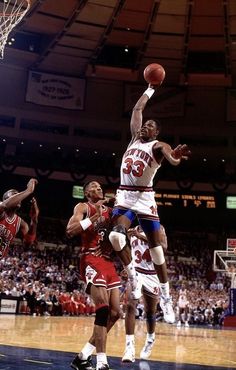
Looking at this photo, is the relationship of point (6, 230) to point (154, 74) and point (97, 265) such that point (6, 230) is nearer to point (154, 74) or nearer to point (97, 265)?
point (97, 265)

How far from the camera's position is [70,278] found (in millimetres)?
25172

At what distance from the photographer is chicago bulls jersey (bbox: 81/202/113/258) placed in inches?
228

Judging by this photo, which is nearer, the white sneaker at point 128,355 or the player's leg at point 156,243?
the white sneaker at point 128,355

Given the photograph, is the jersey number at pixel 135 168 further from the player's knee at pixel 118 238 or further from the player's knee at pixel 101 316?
the player's knee at pixel 101 316

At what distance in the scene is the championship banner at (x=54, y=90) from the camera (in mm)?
33344

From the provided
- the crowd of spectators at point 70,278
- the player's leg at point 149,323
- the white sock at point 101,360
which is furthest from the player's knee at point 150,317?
the crowd of spectators at point 70,278

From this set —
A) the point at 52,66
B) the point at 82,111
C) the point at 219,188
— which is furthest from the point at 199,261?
the point at 52,66

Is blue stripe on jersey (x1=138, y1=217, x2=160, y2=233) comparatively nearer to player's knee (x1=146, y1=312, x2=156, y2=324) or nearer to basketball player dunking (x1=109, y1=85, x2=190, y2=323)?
basketball player dunking (x1=109, y1=85, x2=190, y2=323)

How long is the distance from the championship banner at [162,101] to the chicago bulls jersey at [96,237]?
28.8 metres

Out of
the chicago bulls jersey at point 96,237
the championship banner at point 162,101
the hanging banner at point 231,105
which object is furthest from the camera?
the championship banner at point 162,101

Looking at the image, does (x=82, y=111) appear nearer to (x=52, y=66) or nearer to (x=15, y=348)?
(x=52, y=66)

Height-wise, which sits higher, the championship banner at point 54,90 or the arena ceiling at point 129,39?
the arena ceiling at point 129,39

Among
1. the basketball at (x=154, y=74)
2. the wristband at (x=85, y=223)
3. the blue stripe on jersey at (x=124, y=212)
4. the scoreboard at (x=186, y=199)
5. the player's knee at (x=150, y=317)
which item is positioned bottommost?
the player's knee at (x=150, y=317)

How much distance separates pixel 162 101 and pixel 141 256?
27.6m
